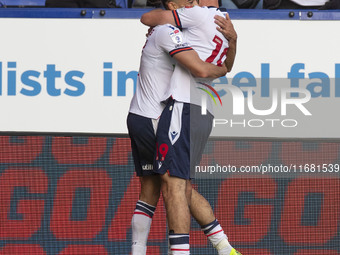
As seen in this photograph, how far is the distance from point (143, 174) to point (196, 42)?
802mm

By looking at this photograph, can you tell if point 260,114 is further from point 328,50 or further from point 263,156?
point 328,50

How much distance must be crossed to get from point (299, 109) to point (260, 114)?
28 centimetres

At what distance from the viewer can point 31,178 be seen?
5879mm

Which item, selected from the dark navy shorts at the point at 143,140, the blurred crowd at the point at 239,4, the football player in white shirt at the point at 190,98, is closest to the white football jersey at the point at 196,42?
the football player in white shirt at the point at 190,98

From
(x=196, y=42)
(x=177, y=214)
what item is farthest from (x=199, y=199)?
(x=196, y=42)

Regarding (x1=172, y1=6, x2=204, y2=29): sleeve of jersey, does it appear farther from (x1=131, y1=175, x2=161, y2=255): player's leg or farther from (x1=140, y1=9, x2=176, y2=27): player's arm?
(x1=131, y1=175, x2=161, y2=255): player's leg

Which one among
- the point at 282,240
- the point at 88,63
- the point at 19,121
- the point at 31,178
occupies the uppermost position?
the point at 88,63

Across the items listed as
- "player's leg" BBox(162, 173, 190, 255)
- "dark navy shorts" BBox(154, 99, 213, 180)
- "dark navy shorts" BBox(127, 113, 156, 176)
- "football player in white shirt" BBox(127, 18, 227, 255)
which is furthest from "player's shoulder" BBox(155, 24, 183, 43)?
"player's leg" BBox(162, 173, 190, 255)

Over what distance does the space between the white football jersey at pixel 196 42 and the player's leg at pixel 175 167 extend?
9 cm

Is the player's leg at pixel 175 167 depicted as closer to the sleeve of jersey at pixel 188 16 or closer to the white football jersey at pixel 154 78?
the white football jersey at pixel 154 78

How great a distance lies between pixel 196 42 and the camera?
4.66m

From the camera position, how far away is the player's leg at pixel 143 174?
4.67 metres

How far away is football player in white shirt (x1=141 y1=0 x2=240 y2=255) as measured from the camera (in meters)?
4.51

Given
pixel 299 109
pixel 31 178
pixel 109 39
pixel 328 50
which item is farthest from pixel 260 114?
pixel 31 178
